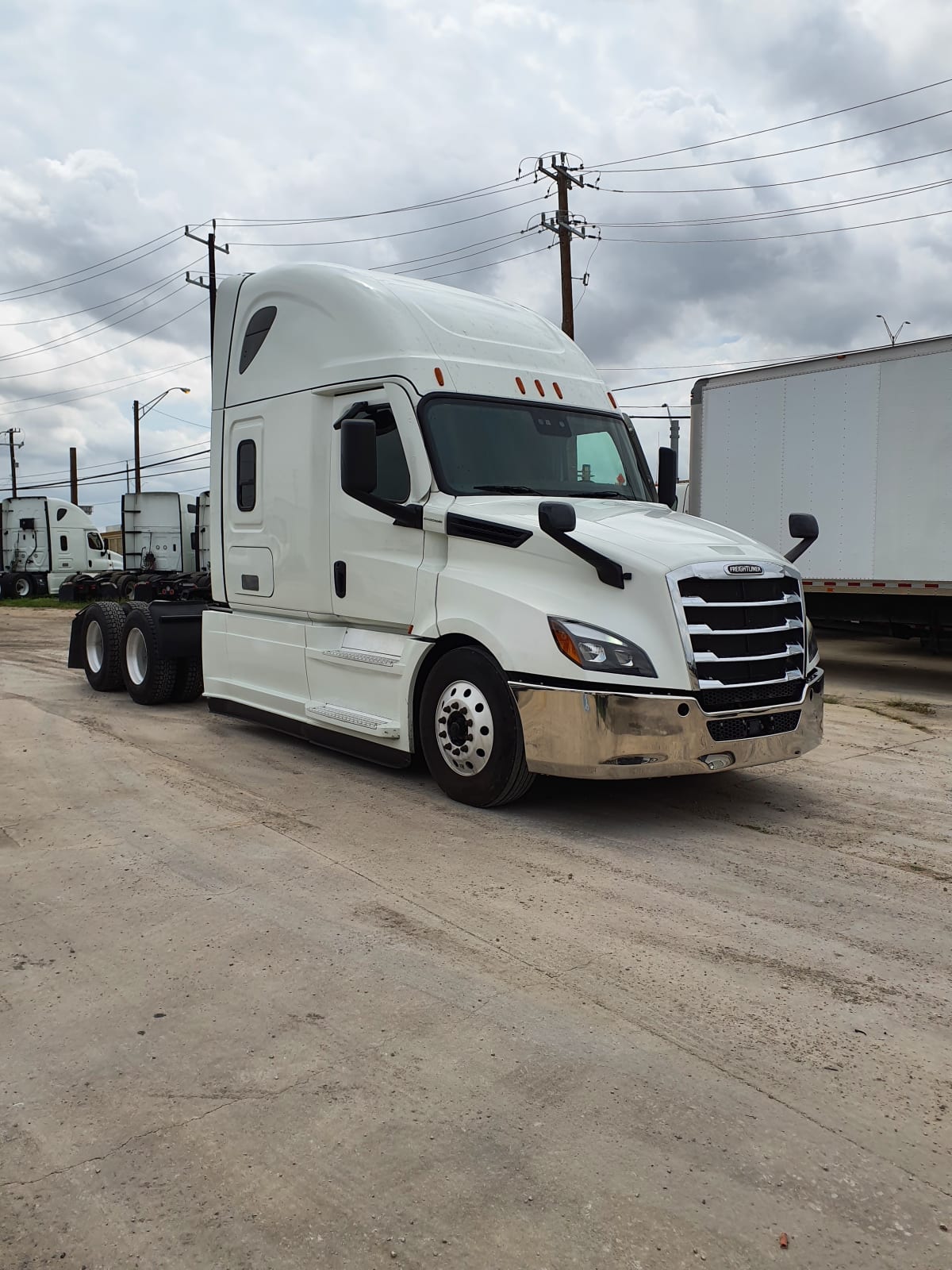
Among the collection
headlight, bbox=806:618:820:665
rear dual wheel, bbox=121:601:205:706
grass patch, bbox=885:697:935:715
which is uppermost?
headlight, bbox=806:618:820:665

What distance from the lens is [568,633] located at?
18.3 ft

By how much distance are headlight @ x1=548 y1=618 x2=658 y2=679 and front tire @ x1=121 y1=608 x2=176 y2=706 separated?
18.5ft

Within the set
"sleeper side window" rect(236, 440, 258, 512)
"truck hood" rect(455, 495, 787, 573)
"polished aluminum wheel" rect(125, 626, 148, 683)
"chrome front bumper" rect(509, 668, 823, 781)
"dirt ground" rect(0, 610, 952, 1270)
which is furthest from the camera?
"polished aluminum wheel" rect(125, 626, 148, 683)

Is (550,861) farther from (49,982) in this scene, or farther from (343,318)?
(343,318)

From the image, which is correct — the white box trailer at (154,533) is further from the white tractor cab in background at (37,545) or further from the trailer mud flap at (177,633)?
the trailer mud flap at (177,633)

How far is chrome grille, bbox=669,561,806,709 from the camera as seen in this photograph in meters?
5.66

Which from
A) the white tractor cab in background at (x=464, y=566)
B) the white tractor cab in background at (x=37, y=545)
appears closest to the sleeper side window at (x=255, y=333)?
the white tractor cab in background at (x=464, y=566)

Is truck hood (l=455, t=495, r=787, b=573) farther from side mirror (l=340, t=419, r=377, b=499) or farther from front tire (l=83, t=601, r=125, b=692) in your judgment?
front tire (l=83, t=601, r=125, b=692)

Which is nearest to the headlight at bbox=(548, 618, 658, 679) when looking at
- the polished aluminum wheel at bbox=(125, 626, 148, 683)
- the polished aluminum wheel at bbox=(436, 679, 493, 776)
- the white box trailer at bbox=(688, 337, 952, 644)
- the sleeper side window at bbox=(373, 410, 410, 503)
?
the polished aluminum wheel at bbox=(436, 679, 493, 776)

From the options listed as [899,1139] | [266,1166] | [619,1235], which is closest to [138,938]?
[266,1166]

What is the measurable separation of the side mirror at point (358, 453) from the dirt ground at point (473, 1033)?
203 centimetres

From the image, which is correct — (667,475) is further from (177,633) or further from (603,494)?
(177,633)

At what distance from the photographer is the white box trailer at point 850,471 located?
11305mm

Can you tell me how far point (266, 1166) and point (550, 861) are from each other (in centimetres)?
275
